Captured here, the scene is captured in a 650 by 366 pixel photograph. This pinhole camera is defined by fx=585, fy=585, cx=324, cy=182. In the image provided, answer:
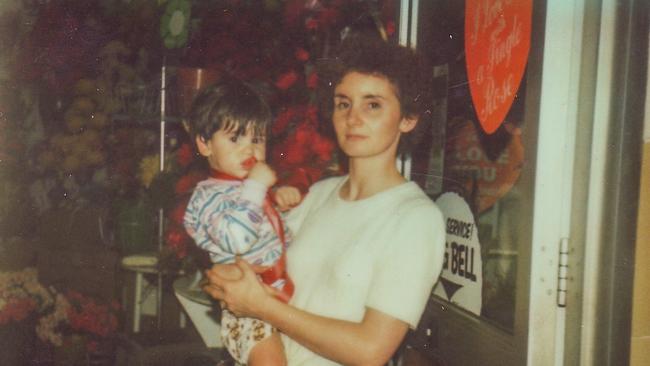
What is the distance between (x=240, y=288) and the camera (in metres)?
1.39

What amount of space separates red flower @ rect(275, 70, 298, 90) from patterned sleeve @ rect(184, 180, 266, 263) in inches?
38.8

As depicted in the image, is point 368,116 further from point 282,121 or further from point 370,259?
point 282,121

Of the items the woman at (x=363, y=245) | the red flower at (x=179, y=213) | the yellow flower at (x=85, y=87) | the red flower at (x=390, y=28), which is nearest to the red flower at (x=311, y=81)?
the red flower at (x=390, y=28)

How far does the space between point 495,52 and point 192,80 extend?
1538 millimetres

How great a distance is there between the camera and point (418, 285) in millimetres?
1272

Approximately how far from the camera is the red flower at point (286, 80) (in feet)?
7.88

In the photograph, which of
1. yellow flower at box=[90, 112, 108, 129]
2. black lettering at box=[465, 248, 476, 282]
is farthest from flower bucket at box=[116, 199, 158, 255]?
black lettering at box=[465, 248, 476, 282]

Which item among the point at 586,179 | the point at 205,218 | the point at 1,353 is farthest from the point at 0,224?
the point at 586,179

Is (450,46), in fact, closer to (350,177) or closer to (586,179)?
(350,177)

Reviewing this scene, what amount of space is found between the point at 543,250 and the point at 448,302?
0.62 m

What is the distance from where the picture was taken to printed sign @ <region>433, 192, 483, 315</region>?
1.65 meters

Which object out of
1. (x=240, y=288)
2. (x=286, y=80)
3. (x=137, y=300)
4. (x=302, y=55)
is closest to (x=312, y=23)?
(x=302, y=55)

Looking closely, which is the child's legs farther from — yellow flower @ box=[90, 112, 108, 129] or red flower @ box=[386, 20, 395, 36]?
yellow flower @ box=[90, 112, 108, 129]

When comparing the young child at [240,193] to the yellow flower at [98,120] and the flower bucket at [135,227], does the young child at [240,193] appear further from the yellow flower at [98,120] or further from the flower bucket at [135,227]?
the yellow flower at [98,120]
